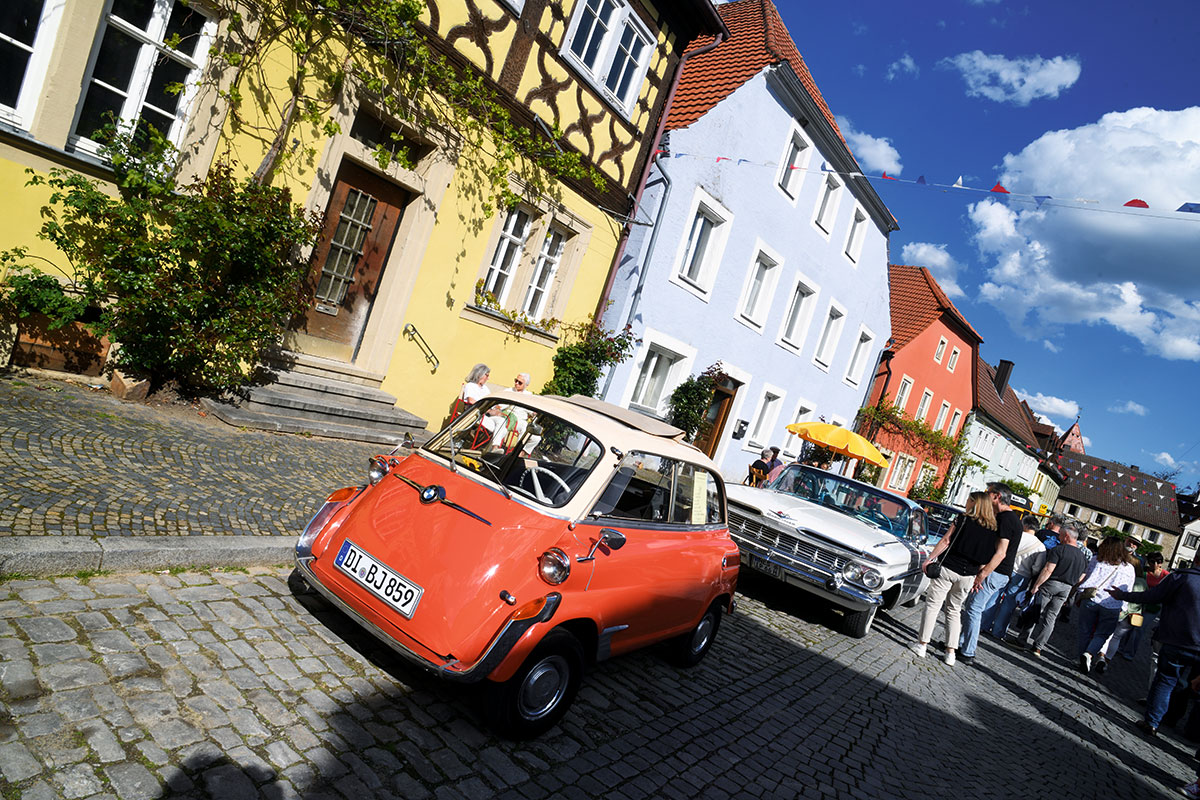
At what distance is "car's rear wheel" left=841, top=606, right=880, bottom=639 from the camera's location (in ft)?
25.4

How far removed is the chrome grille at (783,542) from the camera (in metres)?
7.50

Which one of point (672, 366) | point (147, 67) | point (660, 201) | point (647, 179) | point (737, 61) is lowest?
point (672, 366)

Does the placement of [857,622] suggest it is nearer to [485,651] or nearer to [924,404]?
[485,651]

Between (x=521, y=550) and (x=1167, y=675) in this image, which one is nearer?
(x=521, y=550)

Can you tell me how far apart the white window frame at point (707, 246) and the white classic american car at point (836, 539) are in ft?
18.0

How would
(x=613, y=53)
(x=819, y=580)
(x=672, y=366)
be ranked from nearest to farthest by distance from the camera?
1. (x=819, y=580)
2. (x=613, y=53)
3. (x=672, y=366)

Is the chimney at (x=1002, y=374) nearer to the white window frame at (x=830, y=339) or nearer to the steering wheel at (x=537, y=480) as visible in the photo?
the white window frame at (x=830, y=339)

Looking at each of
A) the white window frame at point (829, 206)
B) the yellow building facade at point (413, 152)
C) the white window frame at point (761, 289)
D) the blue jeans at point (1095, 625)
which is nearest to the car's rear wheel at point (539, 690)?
the yellow building facade at point (413, 152)

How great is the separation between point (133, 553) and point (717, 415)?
1417cm

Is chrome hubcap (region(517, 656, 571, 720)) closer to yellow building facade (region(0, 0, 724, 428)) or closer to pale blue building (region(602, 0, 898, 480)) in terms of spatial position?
yellow building facade (region(0, 0, 724, 428))

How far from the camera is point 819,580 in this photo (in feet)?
24.5

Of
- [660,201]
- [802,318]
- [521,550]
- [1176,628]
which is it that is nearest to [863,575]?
[1176,628]

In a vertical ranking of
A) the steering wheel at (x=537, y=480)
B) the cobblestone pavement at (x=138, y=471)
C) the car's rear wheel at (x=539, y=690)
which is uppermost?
the steering wheel at (x=537, y=480)

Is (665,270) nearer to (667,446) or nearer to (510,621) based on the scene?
(667,446)
